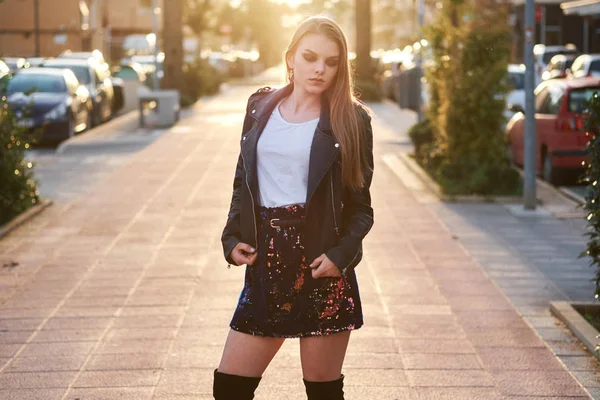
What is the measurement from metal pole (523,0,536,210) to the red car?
1.89 meters

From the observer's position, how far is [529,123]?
12.6 meters

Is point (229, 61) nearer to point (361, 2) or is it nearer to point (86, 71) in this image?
point (361, 2)

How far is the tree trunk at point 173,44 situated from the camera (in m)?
32.8

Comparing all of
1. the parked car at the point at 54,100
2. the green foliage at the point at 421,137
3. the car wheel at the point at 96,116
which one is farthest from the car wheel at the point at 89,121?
the green foliage at the point at 421,137

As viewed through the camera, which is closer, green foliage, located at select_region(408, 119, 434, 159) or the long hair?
the long hair

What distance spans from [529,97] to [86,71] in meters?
16.2

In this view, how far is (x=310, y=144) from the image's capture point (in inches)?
159

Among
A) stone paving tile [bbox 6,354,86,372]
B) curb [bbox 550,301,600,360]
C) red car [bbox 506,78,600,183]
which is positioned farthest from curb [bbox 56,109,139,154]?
stone paving tile [bbox 6,354,86,372]

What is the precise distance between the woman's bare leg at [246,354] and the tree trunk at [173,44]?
94.8 feet

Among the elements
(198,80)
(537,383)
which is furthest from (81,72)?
(537,383)

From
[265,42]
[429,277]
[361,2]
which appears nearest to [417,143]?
[429,277]

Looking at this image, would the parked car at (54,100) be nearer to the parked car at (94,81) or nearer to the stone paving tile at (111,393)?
the parked car at (94,81)

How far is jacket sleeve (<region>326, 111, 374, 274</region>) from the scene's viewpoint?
4008 millimetres

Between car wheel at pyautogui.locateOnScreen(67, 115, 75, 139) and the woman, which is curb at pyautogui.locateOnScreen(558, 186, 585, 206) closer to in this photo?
the woman
